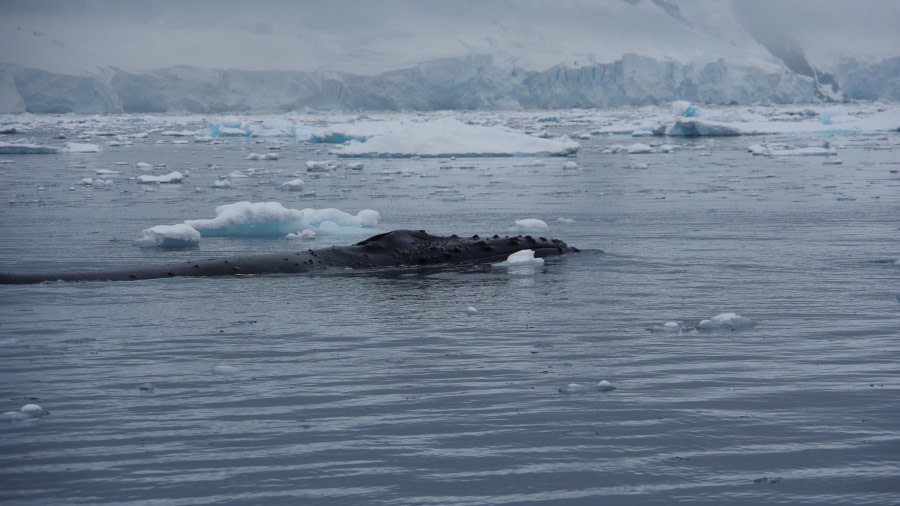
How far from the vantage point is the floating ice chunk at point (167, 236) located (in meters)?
13.4

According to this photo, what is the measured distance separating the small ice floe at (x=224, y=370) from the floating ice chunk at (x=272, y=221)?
7.96 meters

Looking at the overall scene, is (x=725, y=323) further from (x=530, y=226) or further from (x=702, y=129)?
(x=702, y=129)

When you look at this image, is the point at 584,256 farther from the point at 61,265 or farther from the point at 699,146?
the point at 699,146

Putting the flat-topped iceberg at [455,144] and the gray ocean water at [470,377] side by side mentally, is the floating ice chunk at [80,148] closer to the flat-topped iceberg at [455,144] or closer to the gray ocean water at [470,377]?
the flat-topped iceberg at [455,144]

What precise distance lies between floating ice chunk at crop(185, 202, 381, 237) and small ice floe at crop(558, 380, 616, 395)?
908 centimetres

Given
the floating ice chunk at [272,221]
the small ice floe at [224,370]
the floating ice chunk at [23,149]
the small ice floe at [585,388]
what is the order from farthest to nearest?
the floating ice chunk at [23,149] → the floating ice chunk at [272,221] → the small ice floe at [224,370] → the small ice floe at [585,388]

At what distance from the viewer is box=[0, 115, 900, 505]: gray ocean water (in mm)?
4793

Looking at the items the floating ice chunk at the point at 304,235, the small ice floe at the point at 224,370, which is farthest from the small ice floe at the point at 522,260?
the small ice floe at the point at 224,370

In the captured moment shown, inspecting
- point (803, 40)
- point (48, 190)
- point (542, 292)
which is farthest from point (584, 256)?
point (803, 40)

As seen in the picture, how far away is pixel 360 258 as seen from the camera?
11586 millimetres

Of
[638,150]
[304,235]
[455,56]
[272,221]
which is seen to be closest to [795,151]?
[638,150]

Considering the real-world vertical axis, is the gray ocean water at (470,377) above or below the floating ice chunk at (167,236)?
below

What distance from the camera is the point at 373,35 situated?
274ft

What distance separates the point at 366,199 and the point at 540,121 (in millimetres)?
45082
